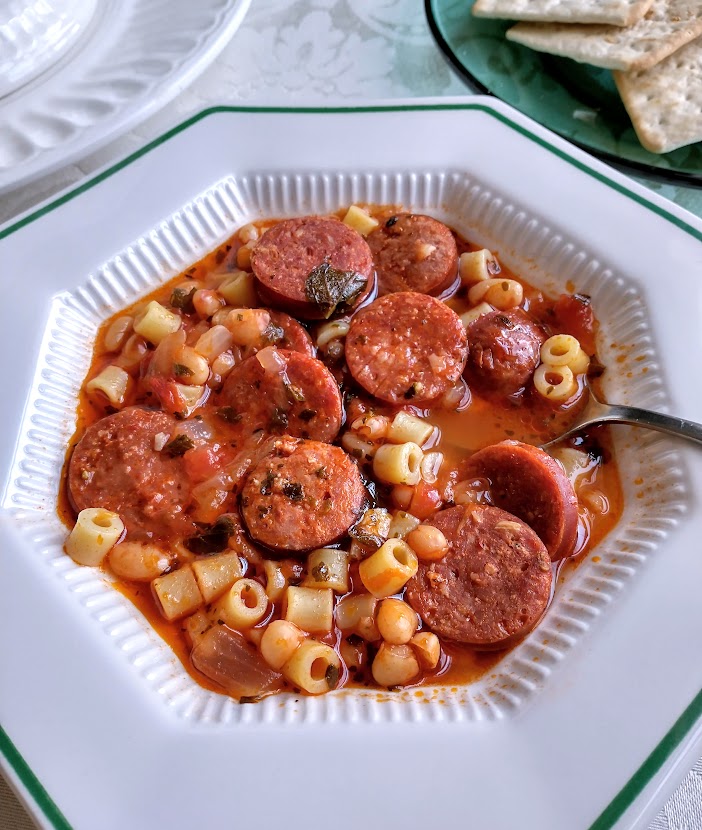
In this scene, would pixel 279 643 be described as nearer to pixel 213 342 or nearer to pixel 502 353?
pixel 213 342

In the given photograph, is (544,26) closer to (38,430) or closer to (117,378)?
(117,378)

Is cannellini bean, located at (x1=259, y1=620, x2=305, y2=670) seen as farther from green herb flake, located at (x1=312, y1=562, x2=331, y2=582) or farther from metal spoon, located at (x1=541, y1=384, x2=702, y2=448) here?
metal spoon, located at (x1=541, y1=384, x2=702, y2=448)

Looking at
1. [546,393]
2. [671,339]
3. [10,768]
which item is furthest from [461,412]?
[10,768]

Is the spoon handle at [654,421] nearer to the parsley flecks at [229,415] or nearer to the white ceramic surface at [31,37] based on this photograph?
the parsley flecks at [229,415]

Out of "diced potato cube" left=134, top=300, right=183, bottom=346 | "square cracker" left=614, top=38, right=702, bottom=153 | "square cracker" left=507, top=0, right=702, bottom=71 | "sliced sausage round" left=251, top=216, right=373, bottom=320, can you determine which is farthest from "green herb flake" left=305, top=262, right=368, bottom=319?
"square cracker" left=507, top=0, right=702, bottom=71

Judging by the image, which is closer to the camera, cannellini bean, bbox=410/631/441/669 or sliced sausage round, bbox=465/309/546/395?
cannellini bean, bbox=410/631/441/669
